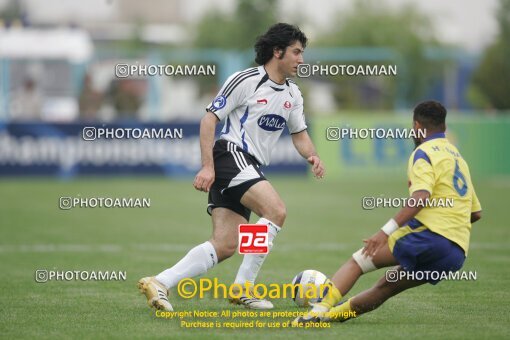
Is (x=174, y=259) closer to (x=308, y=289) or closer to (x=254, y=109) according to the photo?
(x=308, y=289)

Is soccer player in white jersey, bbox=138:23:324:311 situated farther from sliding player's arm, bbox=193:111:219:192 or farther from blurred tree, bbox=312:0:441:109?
blurred tree, bbox=312:0:441:109

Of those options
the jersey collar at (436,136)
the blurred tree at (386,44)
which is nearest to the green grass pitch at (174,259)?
the jersey collar at (436,136)

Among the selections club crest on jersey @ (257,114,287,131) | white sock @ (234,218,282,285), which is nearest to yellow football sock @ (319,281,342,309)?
white sock @ (234,218,282,285)

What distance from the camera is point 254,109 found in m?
8.61

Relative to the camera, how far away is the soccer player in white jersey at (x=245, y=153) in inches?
329

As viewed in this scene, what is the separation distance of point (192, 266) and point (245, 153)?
107cm

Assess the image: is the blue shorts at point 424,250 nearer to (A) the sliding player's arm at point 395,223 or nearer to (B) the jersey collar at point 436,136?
(A) the sliding player's arm at point 395,223

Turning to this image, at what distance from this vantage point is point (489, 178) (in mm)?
27797

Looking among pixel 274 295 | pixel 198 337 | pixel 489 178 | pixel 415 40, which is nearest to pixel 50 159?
pixel 489 178

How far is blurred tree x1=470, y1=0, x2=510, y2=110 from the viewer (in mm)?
38906

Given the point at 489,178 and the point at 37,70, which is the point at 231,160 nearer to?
the point at 489,178

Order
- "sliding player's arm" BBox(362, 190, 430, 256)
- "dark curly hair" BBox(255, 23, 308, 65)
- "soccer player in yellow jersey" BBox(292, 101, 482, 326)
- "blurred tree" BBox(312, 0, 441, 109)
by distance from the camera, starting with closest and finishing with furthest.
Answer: "sliding player's arm" BBox(362, 190, 430, 256) < "soccer player in yellow jersey" BBox(292, 101, 482, 326) < "dark curly hair" BBox(255, 23, 308, 65) < "blurred tree" BBox(312, 0, 441, 109)

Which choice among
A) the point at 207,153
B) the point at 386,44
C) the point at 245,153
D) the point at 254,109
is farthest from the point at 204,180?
the point at 386,44

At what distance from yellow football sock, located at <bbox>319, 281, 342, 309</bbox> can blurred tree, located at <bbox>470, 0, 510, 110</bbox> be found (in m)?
32.2
